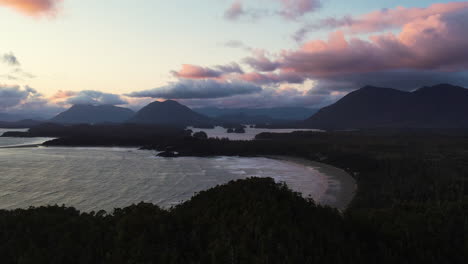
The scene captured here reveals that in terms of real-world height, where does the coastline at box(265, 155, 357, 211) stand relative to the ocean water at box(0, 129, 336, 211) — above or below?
below

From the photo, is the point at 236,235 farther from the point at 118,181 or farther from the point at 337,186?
the point at 118,181

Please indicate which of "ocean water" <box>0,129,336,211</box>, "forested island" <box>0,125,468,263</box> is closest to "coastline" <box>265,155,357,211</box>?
"ocean water" <box>0,129,336,211</box>

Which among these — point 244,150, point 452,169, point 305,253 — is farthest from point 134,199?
point 244,150

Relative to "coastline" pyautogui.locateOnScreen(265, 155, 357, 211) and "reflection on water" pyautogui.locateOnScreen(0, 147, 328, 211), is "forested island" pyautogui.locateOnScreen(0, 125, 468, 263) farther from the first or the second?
"coastline" pyautogui.locateOnScreen(265, 155, 357, 211)

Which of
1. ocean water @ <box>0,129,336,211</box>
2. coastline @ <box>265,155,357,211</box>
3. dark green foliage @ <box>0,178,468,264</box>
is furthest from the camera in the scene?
ocean water @ <box>0,129,336,211</box>

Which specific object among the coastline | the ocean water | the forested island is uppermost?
the forested island

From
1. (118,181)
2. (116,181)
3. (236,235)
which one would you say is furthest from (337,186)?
(236,235)
